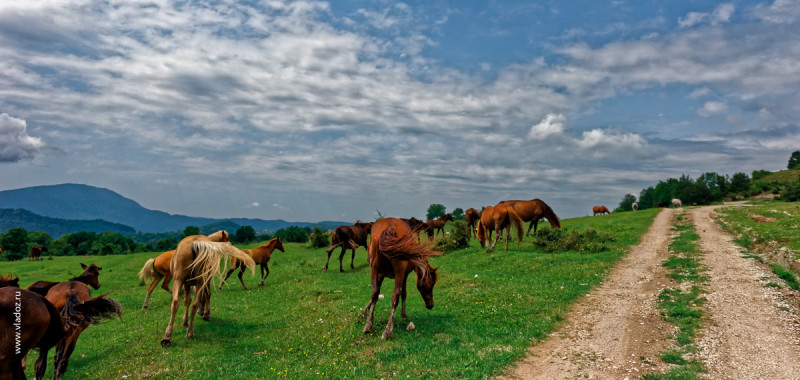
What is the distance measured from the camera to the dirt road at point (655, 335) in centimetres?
766

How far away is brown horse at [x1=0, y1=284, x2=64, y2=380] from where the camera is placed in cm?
499

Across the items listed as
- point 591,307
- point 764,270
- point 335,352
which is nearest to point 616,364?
point 591,307

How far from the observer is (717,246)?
21859 millimetres

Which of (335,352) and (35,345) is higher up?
(35,345)

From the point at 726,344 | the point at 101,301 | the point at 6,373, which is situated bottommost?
the point at 726,344

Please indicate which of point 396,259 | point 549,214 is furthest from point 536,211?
point 396,259

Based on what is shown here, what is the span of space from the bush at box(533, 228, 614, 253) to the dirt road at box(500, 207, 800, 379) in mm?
7190

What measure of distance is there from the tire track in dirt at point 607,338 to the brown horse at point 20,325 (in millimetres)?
7755

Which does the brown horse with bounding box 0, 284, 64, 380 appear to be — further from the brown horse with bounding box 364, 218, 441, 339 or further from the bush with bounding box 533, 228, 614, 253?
the bush with bounding box 533, 228, 614, 253

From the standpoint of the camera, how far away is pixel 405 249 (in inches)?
366

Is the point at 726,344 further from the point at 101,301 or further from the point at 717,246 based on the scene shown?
the point at 717,246

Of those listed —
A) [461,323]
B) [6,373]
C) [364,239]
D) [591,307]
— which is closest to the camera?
[6,373]

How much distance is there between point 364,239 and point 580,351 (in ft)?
56.3

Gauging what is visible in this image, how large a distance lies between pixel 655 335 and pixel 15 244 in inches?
3186
